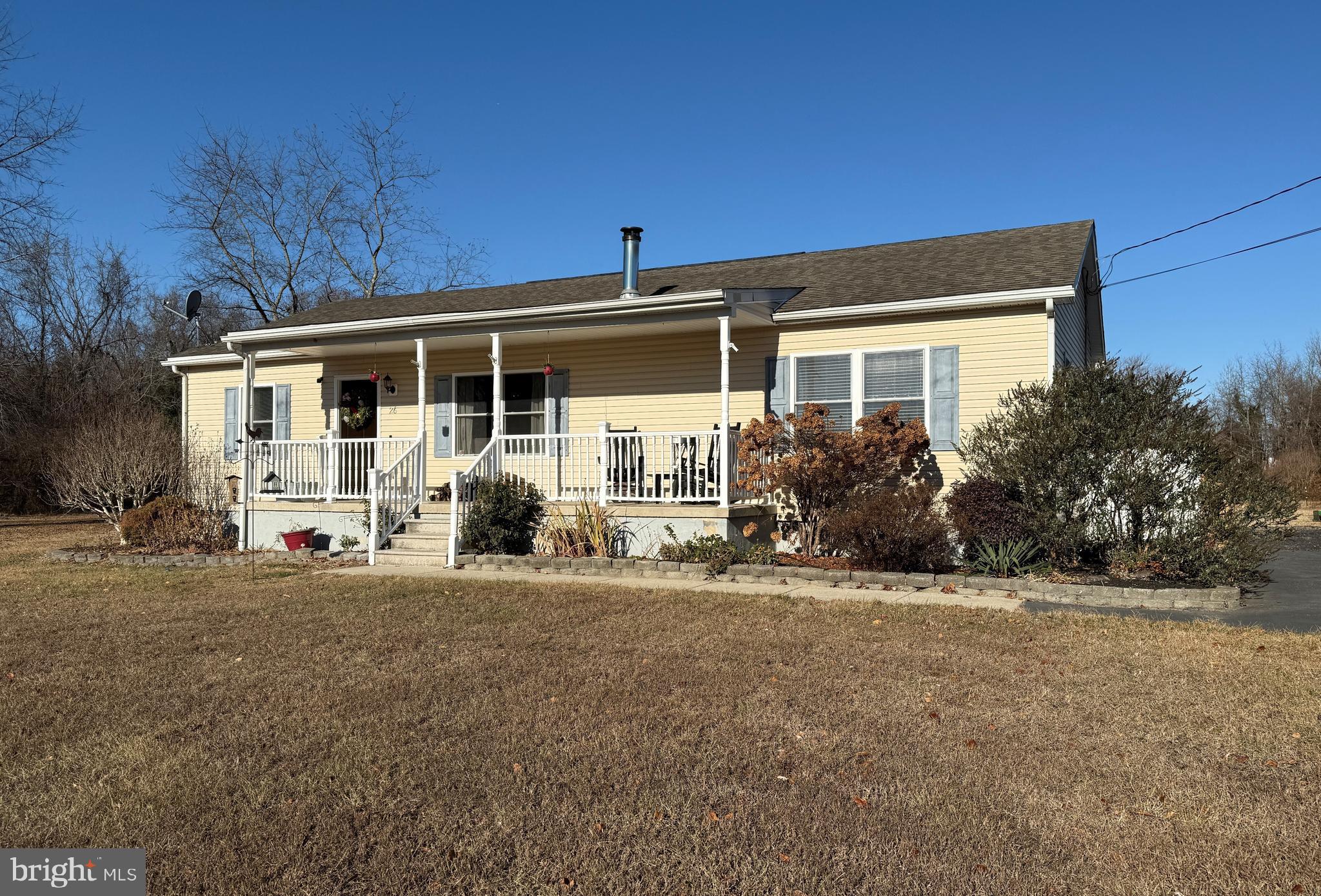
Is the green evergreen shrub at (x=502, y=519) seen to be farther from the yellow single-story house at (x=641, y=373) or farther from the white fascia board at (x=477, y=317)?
→ the white fascia board at (x=477, y=317)

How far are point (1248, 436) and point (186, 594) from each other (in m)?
11.4

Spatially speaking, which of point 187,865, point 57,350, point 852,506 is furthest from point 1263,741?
point 57,350

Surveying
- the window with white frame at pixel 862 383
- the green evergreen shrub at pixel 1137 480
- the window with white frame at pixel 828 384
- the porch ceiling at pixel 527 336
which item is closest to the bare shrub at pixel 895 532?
the green evergreen shrub at pixel 1137 480

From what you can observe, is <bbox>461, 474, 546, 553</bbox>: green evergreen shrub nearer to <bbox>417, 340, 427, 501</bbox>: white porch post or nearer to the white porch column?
<bbox>417, 340, 427, 501</bbox>: white porch post

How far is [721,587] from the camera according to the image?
9391mm

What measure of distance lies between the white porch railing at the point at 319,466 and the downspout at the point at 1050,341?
839cm

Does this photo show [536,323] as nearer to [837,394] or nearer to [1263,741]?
[837,394]

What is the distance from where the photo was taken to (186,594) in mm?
9461

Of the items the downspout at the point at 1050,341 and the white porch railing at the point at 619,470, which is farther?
the white porch railing at the point at 619,470

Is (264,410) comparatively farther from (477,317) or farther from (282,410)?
(477,317)

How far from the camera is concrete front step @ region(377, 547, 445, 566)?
1162cm

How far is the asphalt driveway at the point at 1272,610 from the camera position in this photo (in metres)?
7.17

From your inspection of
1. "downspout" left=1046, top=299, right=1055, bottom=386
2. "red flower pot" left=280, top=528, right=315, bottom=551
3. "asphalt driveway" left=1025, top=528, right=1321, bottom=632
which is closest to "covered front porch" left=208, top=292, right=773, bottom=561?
"red flower pot" left=280, top=528, right=315, bottom=551

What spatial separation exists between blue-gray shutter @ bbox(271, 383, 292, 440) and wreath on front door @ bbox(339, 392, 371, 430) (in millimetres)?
1165
